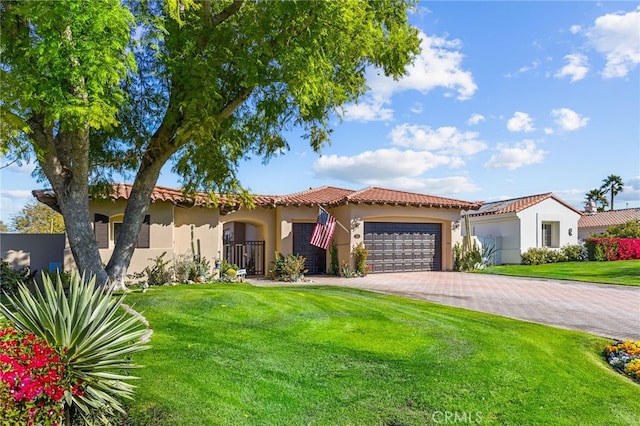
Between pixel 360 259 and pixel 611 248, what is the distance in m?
21.0

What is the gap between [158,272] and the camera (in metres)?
17.3

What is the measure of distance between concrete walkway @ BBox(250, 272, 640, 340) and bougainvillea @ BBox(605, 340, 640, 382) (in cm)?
121

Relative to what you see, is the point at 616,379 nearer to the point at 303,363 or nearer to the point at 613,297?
the point at 303,363

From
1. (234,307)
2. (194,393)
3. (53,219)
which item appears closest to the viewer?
(194,393)

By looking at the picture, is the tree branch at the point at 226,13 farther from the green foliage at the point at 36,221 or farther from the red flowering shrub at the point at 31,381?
the green foliage at the point at 36,221

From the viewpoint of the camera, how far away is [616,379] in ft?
23.8

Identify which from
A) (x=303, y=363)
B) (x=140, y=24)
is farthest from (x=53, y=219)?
(x=303, y=363)

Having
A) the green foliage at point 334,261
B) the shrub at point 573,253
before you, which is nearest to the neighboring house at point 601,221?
the shrub at point 573,253

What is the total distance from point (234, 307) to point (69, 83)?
5700mm

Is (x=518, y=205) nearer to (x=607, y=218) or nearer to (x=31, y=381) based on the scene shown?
(x=607, y=218)

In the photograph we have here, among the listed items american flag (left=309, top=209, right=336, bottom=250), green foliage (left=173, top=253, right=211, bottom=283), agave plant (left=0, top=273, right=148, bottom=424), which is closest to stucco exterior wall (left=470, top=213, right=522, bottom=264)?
american flag (left=309, top=209, right=336, bottom=250)

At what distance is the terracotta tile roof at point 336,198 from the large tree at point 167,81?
14.2 ft

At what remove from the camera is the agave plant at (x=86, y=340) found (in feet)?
16.0

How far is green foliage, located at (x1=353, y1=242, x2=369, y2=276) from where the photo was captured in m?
22.8
